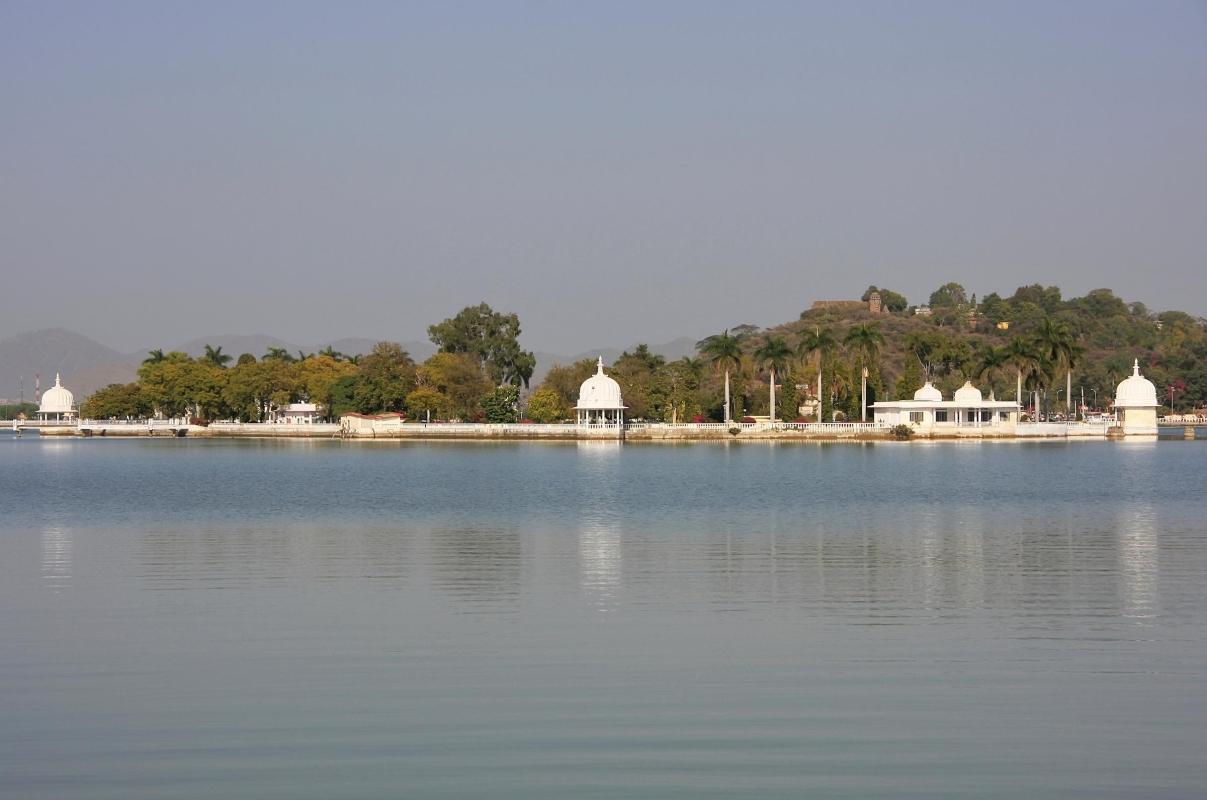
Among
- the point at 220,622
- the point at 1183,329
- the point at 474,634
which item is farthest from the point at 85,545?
the point at 1183,329

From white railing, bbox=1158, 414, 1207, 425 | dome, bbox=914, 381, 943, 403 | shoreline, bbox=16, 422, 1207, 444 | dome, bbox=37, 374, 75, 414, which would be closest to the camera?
shoreline, bbox=16, 422, 1207, 444

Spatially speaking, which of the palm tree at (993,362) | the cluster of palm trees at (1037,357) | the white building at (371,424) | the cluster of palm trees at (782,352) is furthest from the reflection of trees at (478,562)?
the white building at (371,424)

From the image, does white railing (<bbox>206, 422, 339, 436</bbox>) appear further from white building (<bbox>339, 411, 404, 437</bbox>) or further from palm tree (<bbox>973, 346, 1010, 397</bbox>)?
palm tree (<bbox>973, 346, 1010, 397</bbox>)

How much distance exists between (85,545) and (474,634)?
527 inches

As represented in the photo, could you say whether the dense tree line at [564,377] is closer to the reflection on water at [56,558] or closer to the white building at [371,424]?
the white building at [371,424]

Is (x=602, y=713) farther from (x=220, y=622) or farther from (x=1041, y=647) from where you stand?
(x=220, y=622)

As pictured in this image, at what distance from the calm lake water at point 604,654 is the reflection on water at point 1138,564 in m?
0.11

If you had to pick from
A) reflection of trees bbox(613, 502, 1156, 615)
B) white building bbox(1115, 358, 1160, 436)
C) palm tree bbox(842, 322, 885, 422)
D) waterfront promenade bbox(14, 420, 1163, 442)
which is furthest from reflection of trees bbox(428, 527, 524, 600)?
white building bbox(1115, 358, 1160, 436)

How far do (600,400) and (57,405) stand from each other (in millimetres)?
64909

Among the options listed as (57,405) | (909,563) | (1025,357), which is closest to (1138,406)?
(1025,357)

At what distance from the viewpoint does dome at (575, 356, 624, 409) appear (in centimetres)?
10131

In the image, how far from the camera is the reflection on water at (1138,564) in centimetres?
1875

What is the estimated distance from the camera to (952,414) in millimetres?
97750

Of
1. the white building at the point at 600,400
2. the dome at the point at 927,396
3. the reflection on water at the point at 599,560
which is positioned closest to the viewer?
the reflection on water at the point at 599,560
